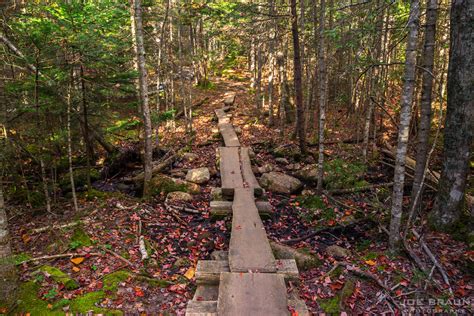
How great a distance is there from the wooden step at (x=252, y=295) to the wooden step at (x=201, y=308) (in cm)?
Answer: 14

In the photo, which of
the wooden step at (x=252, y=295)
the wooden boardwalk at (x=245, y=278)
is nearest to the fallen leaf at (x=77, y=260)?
the wooden boardwalk at (x=245, y=278)

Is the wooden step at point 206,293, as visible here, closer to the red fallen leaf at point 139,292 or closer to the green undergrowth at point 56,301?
the red fallen leaf at point 139,292

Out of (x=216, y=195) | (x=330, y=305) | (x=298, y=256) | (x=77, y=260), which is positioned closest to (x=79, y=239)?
(x=77, y=260)

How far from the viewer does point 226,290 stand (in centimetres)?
486

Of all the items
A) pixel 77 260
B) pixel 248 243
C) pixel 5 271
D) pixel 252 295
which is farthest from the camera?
pixel 248 243

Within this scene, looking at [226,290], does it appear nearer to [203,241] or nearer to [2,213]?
[203,241]

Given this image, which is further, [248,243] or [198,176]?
[198,176]

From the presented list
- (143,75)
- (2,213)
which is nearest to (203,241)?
(2,213)

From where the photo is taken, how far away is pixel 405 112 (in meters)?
5.14

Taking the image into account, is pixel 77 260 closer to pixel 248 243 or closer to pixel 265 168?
pixel 248 243

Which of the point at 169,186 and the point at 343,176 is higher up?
the point at 343,176

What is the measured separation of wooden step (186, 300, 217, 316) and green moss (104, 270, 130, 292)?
53.4 inches

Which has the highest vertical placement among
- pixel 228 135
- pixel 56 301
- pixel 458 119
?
pixel 458 119

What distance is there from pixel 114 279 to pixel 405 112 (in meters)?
5.87
